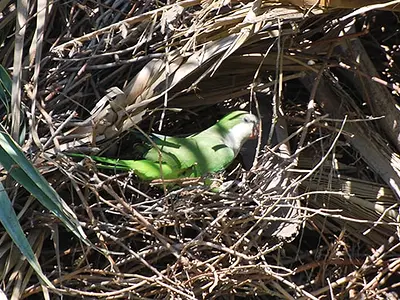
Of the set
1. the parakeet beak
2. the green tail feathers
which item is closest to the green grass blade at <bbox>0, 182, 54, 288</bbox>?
the green tail feathers

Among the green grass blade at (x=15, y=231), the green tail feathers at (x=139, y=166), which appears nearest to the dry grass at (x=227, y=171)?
the green tail feathers at (x=139, y=166)

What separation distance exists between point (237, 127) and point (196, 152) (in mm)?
172

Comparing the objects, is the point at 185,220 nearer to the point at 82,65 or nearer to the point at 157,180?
the point at 157,180

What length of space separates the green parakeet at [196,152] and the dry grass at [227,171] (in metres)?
0.05

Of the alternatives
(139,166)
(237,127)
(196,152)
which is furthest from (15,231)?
(237,127)

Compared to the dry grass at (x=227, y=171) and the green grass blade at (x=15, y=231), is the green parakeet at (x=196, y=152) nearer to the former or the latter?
the dry grass at (x=227, y=171)

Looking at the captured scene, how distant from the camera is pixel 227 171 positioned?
8.49 ft

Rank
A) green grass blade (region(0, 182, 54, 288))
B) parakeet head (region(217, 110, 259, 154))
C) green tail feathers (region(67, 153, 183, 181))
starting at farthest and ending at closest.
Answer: parakeet head (region(217, 110, 259, 154))
green tail feathers (region(67, 153, 183, 181))
green grass blade (region(0, 182, 54, 288))

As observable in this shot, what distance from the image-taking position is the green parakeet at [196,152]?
2256mm

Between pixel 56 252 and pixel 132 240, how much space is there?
0.79 feet

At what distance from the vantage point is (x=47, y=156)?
2.14 meters

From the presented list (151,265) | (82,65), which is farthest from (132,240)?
(82,65)

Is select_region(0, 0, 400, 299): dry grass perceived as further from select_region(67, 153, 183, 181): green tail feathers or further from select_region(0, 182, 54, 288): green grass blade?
select_region(0, 182, 54, 288): green grass blade

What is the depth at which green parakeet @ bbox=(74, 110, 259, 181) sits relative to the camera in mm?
2256
